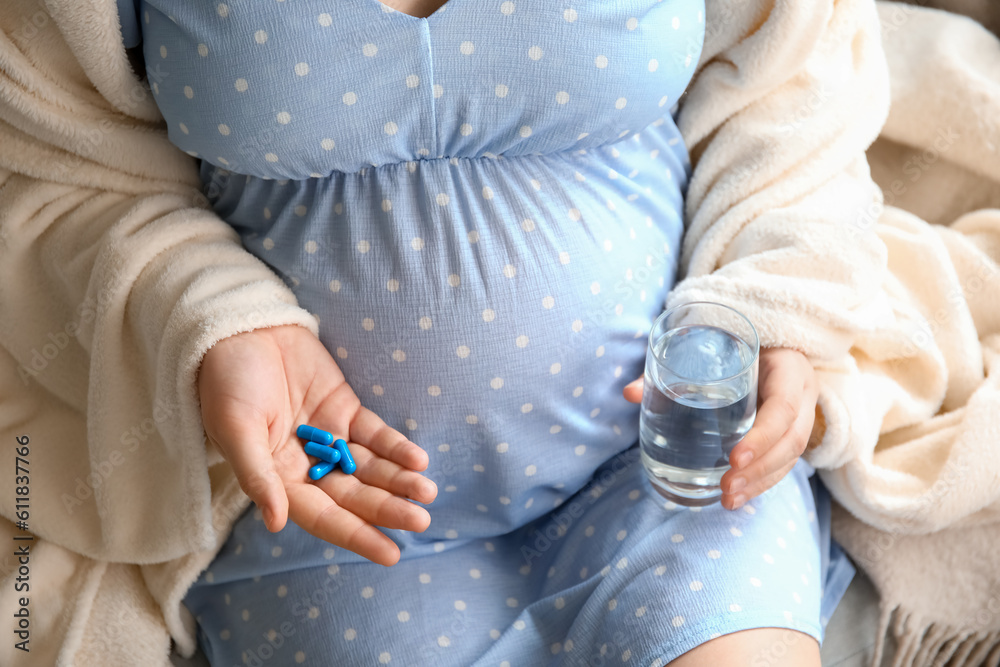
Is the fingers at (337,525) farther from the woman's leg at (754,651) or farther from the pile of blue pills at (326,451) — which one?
the woman's leg at (754,651)

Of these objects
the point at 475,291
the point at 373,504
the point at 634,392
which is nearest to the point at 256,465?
the point at 373,504

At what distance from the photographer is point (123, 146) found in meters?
0.83

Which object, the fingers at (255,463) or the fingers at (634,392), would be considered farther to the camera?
the fingers at (634,392)

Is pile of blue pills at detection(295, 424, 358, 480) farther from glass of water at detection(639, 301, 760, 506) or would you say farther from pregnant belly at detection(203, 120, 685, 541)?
glass of water at detection(639, 301, 760, 506)

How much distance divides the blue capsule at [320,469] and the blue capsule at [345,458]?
0.03 ft

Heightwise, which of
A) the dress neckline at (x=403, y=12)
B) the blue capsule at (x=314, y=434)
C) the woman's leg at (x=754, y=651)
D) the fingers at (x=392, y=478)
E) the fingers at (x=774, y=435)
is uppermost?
the dress neckline at (x=403, y=12)

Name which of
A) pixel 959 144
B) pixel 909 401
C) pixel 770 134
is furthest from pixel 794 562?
pixel 959 144

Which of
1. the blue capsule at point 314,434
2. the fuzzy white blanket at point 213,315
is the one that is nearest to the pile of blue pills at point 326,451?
the blue capsule at point 314,434

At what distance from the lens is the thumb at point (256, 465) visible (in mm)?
668

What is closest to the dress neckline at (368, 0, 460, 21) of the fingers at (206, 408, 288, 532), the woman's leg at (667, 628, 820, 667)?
the fingers at (206, 408, 288, 532)

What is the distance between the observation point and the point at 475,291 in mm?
771

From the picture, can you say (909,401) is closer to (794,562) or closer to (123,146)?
(794,562)

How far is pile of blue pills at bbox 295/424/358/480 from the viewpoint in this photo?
75cm

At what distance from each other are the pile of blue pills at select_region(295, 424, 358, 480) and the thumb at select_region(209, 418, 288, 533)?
0.15 ft
